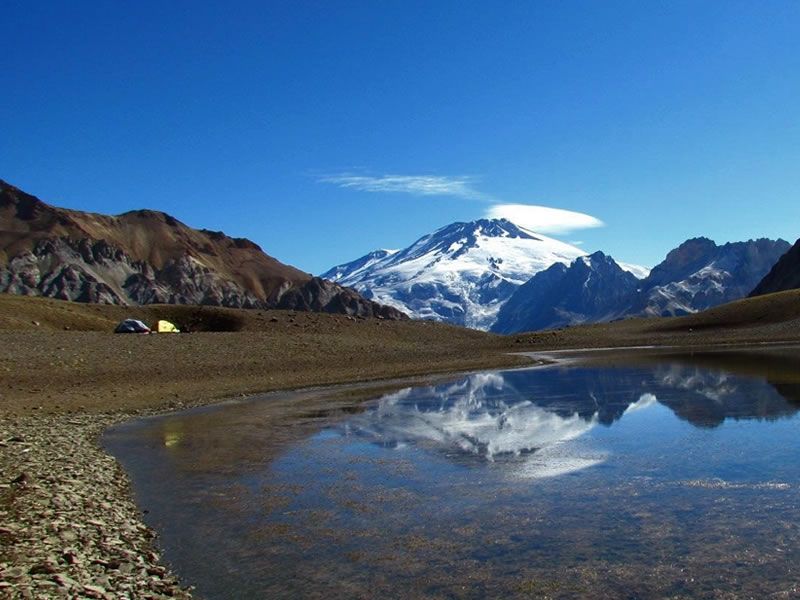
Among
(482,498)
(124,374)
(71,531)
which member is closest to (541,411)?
(482,498)

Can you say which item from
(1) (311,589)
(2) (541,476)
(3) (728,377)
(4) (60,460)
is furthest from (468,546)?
(3) (728,377)

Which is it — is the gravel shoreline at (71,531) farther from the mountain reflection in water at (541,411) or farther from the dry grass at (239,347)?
the dry grass at (239,347)

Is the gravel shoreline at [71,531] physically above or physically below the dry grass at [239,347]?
below

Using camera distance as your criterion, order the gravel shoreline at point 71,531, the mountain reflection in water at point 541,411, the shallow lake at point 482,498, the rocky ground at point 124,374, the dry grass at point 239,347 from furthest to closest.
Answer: the dry grass at point 239,347
the mountain reflection in water at point 541,411
the rocky ground at point 124,374
the shallow lake at point 482,498
the gravel shoreline at point 71,531

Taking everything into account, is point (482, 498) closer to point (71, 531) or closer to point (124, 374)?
point (71, 531)

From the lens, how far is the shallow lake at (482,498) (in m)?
11.4

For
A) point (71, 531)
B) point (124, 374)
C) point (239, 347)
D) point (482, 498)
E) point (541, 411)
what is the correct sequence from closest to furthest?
point (71, 531) < point (482, 498) < point (541, 411) < point (124, 374) < point (239, 347)

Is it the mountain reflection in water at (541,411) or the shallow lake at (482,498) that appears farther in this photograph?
the mountain reflection in water at (541,411)

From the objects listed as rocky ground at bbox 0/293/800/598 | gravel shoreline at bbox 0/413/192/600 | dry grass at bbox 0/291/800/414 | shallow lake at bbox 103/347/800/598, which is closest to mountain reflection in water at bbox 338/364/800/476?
shallow lake at bbox 103/347/800/598

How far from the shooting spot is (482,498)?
53.8 ft

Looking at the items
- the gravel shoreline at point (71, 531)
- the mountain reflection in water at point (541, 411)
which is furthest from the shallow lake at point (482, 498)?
the gravel shoreline at point (71, 531)

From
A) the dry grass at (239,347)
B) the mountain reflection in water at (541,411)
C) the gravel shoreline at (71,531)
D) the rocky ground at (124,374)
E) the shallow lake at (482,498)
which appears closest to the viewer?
the gravel shoreline at (71,531)

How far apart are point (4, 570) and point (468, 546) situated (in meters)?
7.97

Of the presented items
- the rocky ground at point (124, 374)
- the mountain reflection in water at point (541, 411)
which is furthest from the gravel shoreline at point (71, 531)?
the mountain reflection in water at point (541, 411)
